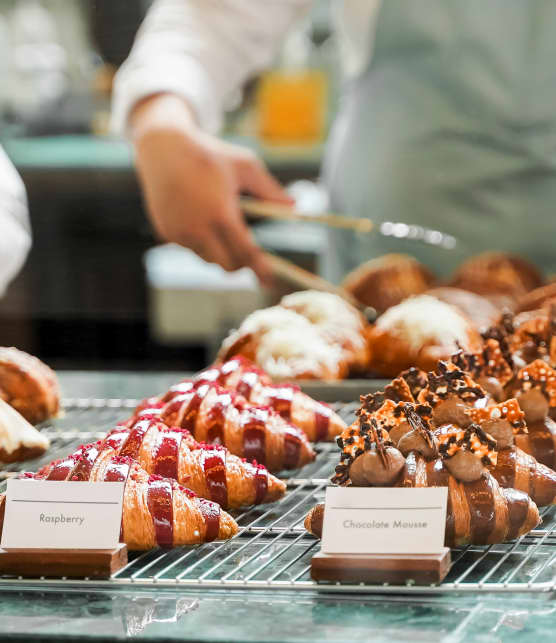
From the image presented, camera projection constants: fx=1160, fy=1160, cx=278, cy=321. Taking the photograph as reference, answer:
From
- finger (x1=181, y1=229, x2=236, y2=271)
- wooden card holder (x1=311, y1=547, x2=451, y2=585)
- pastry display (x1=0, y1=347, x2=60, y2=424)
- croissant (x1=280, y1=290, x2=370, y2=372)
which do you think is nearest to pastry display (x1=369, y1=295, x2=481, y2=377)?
croissant (x1=280, y1=290, x2=370, y2=372)

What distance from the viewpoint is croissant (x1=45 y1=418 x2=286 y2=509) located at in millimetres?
1271

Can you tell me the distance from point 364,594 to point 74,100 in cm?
411

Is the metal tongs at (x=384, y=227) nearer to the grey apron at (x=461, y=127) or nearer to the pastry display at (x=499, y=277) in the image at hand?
the grey apron at (x=461, y=127)

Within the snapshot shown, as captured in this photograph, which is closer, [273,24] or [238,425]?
[238,425]

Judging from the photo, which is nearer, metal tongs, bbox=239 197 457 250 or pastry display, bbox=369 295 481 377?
pastry display, bbox=369 295 481 377

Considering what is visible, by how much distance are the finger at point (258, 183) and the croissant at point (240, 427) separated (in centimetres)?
99

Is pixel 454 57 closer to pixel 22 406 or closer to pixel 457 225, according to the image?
pixel 457 225

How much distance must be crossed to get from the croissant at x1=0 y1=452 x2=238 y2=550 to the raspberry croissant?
6 centimetres

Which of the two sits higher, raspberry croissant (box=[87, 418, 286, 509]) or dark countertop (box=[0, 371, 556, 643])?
raspberry croissant (box=[87, 418, 286, 509])

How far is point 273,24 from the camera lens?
2523 mm

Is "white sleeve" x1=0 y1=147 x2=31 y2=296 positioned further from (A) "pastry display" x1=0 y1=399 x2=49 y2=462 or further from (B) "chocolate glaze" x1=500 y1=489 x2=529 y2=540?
(B) "chocolate glaze" x1=500 y1=489 x2=529 y2=540

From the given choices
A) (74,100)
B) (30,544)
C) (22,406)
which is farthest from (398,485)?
(74,100)

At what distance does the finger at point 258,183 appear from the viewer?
2.41 meters

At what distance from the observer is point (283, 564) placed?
1.11 metres
